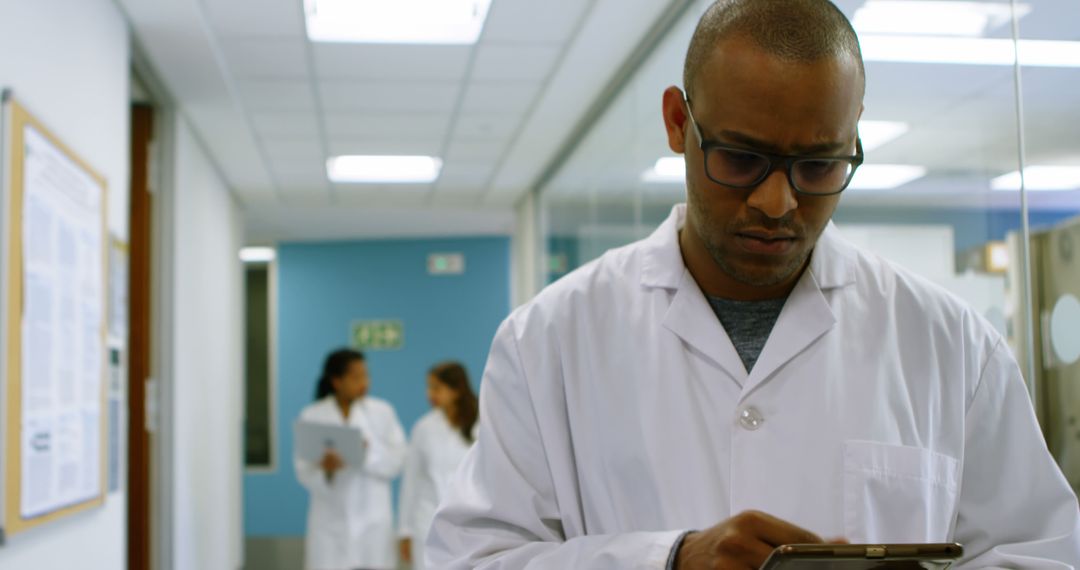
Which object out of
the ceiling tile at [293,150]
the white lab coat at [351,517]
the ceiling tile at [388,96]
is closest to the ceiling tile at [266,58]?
the ceiling tile at [388,96]

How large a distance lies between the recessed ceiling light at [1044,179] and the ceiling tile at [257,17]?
8.79 feet

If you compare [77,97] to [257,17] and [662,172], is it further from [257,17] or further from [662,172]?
[662,172]

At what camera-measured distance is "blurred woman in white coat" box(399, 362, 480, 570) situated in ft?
20.4

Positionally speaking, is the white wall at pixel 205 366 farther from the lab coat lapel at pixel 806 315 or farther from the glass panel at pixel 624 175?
the lab coat lapel at pixel 806 315

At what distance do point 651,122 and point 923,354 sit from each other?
340 cm

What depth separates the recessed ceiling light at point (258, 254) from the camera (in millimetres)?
10741

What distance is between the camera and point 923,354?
4.40 feet

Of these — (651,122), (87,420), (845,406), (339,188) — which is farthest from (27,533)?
(339,188)

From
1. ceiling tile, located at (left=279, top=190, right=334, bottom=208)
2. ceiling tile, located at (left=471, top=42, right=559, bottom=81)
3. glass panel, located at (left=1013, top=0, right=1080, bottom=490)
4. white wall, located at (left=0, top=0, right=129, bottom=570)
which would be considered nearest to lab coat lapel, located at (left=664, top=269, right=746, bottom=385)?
glass panel, located at (left=1013, top=0, right=1080, bottom=490)

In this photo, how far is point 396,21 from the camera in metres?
4.67

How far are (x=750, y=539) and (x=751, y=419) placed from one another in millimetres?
268

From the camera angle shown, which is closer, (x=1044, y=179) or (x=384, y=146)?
(x=1044, y=179)

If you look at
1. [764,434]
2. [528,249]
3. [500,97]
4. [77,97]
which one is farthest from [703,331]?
[528,249]

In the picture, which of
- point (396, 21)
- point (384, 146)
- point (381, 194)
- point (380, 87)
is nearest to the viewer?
point (396, 21)
